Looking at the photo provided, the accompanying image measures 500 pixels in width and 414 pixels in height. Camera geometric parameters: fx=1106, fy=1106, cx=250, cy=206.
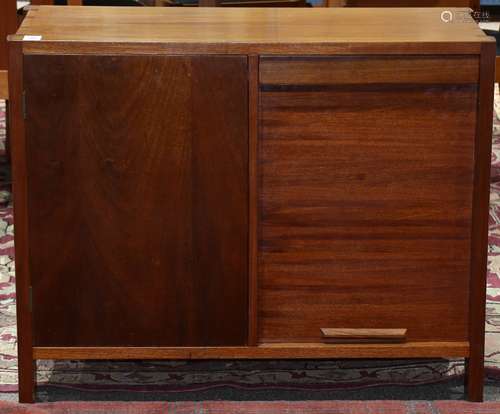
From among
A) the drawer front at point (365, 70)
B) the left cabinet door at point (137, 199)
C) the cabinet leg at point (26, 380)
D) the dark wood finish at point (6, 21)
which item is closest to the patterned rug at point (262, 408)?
the cabinet leg at point (26, 380)

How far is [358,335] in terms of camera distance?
2.59 meters

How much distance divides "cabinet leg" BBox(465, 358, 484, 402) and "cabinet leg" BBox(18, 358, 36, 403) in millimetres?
1035

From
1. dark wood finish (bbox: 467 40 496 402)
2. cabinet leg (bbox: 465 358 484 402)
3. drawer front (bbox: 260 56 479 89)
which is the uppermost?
drawer front (bbox: 260 56 479 89)

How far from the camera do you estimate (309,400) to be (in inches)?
105

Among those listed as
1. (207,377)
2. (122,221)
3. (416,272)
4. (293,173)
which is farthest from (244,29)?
(207,377)

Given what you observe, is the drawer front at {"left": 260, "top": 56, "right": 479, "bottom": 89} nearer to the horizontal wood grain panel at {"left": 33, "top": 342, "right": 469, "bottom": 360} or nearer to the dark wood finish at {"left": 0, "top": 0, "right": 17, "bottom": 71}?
the horizontal wood grain panel at {"left": 33, "top": 342, "right": 469, "bottom": 360}

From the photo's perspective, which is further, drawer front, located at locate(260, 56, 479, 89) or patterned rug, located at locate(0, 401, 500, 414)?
patterned rug, located at locate(0, 401, 500, 414)

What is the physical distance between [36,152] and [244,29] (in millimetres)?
554

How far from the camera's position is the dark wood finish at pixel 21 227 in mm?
2436

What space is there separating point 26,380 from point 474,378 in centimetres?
106

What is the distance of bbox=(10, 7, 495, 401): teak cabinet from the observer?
8.04ft

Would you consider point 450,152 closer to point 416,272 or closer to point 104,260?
point 416,272
